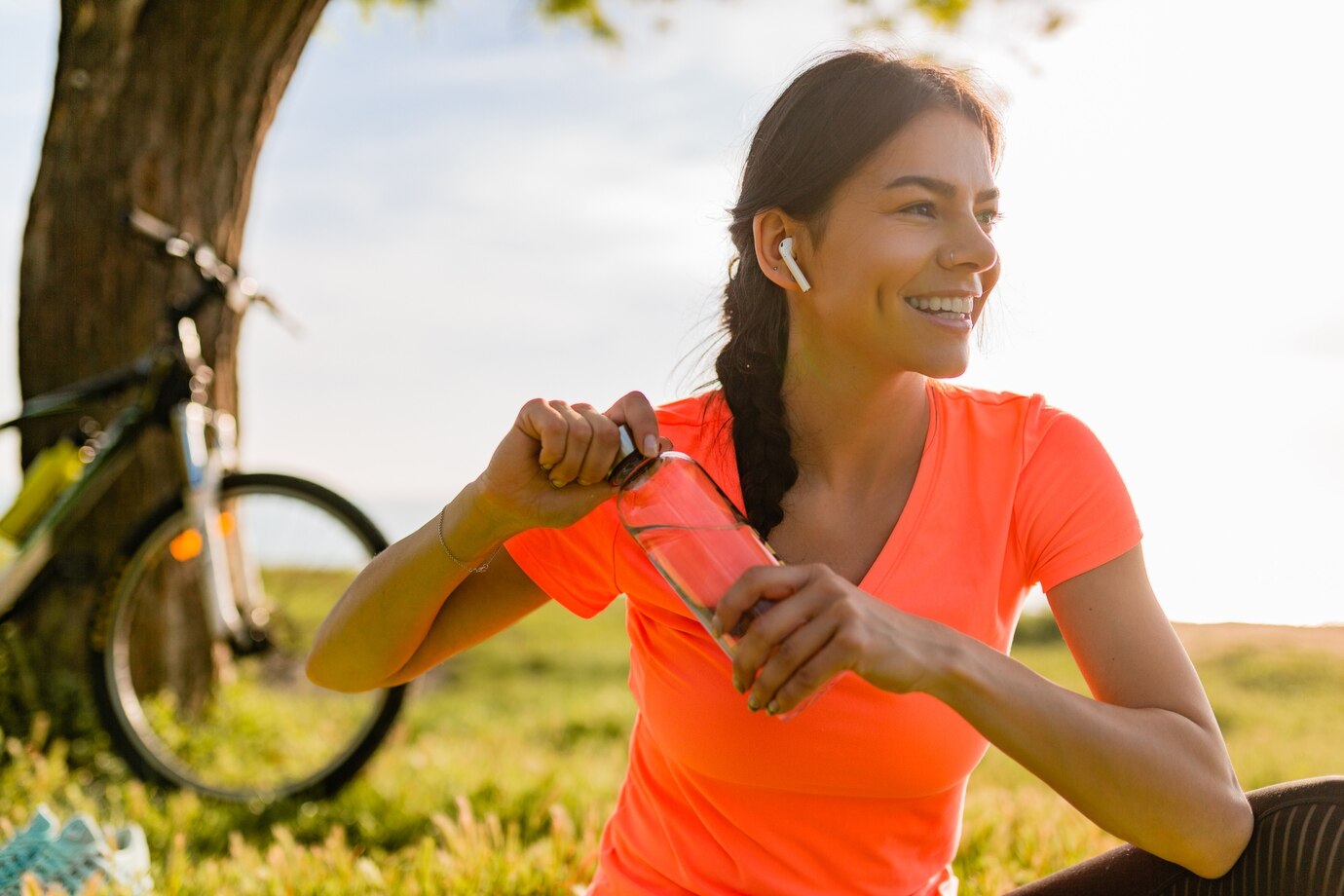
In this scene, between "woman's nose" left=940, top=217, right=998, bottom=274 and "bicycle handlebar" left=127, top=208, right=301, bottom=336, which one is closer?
"woman's nose" left=940, top=217, right=998, bottom=274

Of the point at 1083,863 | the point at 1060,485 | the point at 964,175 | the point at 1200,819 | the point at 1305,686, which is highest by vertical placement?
the point at 964,175

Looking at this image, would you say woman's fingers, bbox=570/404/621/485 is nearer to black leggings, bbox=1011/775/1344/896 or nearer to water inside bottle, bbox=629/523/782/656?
water inside bottle, bbox=629/523/782/656

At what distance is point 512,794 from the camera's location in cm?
381

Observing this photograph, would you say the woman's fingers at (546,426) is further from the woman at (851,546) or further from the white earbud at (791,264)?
the white earbud at (791,264)

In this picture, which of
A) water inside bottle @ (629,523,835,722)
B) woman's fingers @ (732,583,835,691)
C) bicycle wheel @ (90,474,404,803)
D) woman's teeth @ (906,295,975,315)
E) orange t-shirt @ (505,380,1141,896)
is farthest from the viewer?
bicycle wheel @ (90,474,404,803)

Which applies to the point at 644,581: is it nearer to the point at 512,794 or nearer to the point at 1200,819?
the point at 1200,819

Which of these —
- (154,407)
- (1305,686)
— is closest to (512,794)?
(154,407)

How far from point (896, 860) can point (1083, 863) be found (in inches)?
13.3

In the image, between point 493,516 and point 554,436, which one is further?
point 493,516

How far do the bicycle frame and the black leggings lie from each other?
→ 9.87 ft

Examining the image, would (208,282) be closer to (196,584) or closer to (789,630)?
(196,584)

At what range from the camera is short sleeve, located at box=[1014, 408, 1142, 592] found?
1.99 meters

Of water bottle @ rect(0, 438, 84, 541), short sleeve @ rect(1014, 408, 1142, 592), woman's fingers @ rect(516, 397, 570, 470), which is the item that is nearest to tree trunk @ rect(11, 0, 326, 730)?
water bottle @ rect(0, 438, 84, 541)

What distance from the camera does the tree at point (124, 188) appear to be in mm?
4742
